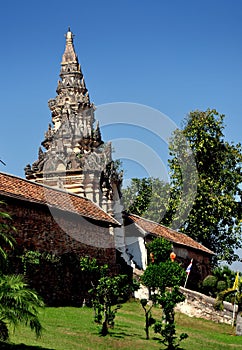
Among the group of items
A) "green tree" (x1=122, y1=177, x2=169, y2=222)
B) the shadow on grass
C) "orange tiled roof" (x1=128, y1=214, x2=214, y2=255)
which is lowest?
the shadow on grass

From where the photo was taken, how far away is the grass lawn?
16.7 meters

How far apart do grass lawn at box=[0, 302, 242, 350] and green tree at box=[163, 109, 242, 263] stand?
17245 mm

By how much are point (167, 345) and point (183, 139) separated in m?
27.9

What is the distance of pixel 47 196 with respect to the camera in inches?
1056

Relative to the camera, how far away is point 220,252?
46688mm

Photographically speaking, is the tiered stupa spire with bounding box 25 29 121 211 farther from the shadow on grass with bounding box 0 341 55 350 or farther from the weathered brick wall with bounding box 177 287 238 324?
the shadow on grass with bounding box 0 341 55 350

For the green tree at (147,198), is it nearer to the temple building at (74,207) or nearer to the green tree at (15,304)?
the temple building at (74,207)

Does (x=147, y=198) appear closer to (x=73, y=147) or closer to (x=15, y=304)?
(x=73, y=147)

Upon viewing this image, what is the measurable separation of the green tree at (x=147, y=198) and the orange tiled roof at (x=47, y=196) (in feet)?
49.3

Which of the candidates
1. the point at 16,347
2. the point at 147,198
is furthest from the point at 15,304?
the point at 147,198

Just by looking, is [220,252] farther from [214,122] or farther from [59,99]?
[59,99]

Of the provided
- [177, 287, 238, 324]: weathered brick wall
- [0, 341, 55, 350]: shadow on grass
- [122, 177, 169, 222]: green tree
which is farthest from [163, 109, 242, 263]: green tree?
[0, 341, 55, 350]: shadow on grass

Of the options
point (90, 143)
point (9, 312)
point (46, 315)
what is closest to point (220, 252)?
point (90, 143)

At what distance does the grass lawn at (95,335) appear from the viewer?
1673 centimetres
